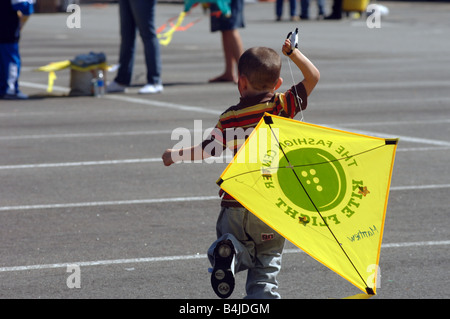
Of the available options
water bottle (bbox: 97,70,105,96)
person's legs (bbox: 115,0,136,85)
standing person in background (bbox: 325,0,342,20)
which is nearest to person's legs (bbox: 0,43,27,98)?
water bottle (bbox: 97,70,105,96)

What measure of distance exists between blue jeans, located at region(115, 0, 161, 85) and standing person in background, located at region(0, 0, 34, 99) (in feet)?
4.66

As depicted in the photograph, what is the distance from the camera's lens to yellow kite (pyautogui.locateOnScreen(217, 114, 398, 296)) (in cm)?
417

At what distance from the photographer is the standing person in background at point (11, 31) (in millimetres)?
12102

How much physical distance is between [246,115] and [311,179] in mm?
483

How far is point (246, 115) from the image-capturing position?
441cm

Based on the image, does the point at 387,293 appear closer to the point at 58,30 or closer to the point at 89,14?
the point at 58,30

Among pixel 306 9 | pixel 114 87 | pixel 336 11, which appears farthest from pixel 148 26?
pixel 336 11

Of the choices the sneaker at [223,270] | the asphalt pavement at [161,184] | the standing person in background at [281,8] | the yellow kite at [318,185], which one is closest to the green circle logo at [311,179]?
the yellow kite at [318,185]

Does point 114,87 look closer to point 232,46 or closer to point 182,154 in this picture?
point 232,46

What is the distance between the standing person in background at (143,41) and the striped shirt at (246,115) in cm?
845

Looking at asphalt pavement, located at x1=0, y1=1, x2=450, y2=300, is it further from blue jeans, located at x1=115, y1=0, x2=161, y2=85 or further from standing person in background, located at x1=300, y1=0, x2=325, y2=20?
standing person in background, located at x1=300, y1=0, x2=325, y2=20

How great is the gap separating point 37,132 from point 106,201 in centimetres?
342

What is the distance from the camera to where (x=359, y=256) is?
163 inches

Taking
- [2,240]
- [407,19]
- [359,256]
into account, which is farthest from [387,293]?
[407,19]
